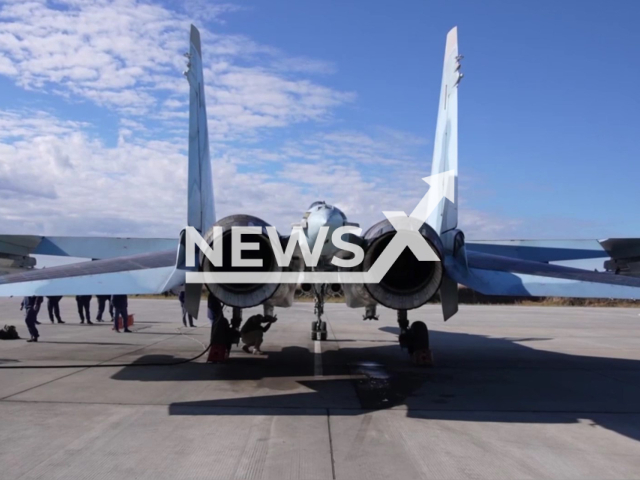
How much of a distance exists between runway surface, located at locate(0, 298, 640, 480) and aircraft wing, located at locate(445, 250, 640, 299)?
4.13ft

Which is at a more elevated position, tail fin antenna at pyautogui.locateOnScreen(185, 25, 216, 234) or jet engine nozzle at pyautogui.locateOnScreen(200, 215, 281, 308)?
tail fin antenna at pyautogui.locateOnScreen(185, 25, 216, 234)

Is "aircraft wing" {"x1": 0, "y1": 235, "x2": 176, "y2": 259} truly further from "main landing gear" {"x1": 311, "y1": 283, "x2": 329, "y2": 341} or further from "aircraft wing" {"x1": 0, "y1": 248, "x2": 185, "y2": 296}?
"aircraft wing" {"x1": 0, "y1": 248, "x2": 185, "y2": 296}

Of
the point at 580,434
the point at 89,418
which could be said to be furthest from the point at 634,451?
the point at 89,418

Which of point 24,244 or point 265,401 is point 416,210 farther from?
point 24,244

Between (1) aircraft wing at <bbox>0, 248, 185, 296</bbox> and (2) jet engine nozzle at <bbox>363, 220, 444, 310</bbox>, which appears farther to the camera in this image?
(1) aircraft wing at <bbox>0, 248, 185, 296</bbox>

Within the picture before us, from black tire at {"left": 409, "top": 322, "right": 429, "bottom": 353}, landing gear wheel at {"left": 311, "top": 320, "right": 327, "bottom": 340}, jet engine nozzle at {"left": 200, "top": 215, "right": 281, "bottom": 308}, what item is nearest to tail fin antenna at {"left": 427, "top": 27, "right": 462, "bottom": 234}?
black tire at {"left": 409, "top": 322, "right": 429, "bottom": 353}

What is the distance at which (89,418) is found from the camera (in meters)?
5.87

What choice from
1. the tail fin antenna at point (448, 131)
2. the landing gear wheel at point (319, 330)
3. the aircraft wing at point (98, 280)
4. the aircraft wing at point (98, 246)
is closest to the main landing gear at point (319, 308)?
the landing gear wheel at point (319, 330)

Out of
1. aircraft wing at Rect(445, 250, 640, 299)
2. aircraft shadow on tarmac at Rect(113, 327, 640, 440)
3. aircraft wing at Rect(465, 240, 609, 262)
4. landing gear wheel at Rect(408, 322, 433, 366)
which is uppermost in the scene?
aircraft wing at Rect(465, 240, 609, 262)

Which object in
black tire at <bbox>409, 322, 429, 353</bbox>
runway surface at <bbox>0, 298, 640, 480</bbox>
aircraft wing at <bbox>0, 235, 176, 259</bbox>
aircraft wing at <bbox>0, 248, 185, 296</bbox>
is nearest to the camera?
runway surface at <bbox>0, 298, 640, 480</bbox>

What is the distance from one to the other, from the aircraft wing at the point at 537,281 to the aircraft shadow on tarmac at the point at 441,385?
1254 mm

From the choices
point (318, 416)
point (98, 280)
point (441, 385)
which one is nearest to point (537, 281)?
point (441, 385)

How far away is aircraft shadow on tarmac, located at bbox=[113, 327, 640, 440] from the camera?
6395 millimetres

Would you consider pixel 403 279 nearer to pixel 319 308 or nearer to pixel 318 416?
pixel 318 416
